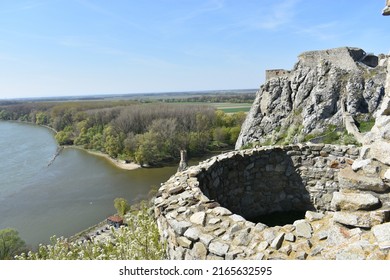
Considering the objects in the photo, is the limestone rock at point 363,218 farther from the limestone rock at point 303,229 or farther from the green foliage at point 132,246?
the green foliage at point 132,246

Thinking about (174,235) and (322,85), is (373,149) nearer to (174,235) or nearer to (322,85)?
(174,235)

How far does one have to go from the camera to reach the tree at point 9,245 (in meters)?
17.9

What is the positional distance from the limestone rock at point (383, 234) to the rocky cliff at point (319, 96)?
19.9 meters

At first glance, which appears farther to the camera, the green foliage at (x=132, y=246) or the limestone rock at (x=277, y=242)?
the green foliage at (x=132, y=246)

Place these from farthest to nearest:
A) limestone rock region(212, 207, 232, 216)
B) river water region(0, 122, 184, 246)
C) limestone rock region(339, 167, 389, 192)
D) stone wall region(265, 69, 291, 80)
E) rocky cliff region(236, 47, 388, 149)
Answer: stone wall region(265, 69, 291, 80), river water region(0, 122, 184, 246), rocky cliff region(236, 47, 388, 149), limestone rock region(212, 207, 232, 216), limestone rock region(339, 167, 389, 192)

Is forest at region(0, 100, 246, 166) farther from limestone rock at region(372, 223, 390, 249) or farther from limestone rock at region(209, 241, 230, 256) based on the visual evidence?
limestone rock at region(372, 223, 390, 249)

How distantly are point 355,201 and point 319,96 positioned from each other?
2681 cm

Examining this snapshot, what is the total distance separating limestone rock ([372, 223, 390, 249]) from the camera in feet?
7.09

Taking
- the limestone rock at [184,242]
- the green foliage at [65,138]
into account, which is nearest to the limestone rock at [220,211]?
the limestone rock at [184,242]

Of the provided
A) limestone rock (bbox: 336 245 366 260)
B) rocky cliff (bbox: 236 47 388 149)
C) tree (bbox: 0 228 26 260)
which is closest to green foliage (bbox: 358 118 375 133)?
rocky cliff (bbox: 236 47 388 149)

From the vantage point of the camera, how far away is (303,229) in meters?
2.74

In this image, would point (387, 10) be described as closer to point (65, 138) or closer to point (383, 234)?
point (383, 234)

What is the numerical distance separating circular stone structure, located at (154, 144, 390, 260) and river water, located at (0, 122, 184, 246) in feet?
67.5

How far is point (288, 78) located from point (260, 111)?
4.99m
